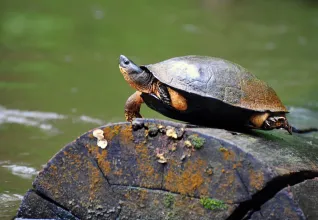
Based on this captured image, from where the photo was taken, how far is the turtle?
3201 mm

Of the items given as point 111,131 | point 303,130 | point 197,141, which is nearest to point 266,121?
point 197,141

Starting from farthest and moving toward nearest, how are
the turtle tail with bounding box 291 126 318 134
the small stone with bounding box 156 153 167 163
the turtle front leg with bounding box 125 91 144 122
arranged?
the turtle tail with bounding box 291 126 318 134
the turtle front leg with bounding box 125 91 144 122
the small stone with bounding box 156 153 167 163

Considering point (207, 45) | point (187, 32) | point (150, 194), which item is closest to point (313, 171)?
point (150, 194)

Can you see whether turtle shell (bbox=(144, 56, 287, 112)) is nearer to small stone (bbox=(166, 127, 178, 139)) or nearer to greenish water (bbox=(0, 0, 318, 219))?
small stone (bbox=(166, 127, 178, 139))

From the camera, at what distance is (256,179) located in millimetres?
2949

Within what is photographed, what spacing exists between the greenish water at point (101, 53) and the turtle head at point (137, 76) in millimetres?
1237

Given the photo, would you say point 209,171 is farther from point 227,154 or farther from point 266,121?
point 266,121

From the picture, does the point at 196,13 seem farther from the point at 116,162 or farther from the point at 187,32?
the point at 116,162

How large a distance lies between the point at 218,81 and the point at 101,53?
22.0 ft

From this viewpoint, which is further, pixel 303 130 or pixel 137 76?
pixel 303 130

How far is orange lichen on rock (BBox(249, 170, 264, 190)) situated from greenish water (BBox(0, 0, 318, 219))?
1.68m

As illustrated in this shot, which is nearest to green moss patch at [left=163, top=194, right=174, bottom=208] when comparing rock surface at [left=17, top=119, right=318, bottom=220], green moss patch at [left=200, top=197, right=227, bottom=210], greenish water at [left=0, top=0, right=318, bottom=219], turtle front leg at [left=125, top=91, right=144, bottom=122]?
rock surface at [left=17, top=119, right=318, bottom=220]

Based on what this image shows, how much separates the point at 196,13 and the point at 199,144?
11363 mm

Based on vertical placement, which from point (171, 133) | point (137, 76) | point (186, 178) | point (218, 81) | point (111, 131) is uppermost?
point (137, 76)
